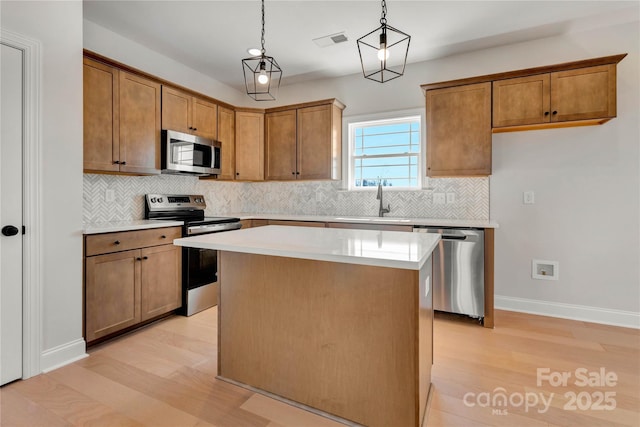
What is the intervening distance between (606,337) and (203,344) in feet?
10.6

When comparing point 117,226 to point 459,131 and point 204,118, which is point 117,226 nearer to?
point 204,118

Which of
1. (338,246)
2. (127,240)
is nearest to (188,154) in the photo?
(127,240)

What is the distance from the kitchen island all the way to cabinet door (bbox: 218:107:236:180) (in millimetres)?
2271

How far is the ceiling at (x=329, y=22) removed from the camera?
2623mm

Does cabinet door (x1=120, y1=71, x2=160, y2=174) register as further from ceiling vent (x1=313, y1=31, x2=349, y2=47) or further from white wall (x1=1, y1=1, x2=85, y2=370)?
ceiling vent (x1=313, y1=31, x2=349, y2=47)

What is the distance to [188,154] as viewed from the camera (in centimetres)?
337

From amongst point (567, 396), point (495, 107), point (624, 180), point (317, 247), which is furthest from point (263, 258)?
point (624, 180)

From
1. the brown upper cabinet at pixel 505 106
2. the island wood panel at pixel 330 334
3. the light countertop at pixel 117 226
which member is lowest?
the island wood panel at pixel 330 334

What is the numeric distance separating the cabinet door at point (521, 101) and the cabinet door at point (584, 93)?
0.07m

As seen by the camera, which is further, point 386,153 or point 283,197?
point 283,197

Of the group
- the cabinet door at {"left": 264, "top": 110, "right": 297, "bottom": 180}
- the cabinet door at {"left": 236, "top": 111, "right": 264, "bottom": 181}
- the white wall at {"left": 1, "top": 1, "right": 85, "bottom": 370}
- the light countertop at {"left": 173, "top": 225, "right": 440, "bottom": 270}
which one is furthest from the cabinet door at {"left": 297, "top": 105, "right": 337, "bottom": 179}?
the white wall at {"left": 1, "top": 1, "right": 85, "bottom": 370}

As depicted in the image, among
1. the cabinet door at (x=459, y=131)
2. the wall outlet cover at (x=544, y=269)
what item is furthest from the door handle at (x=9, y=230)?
the wall outlet cover at (x=544, y=269)

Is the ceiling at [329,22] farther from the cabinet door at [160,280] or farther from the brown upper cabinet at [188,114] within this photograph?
the cabinet door at [160,280]

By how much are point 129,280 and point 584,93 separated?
13.3 feet
